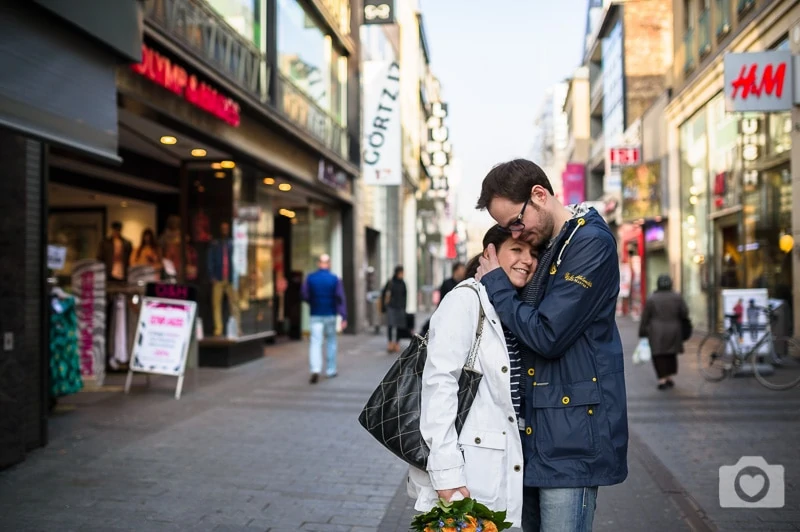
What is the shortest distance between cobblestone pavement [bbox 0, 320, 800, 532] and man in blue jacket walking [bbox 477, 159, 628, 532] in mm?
2598

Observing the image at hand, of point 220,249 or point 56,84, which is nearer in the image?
point 56,84

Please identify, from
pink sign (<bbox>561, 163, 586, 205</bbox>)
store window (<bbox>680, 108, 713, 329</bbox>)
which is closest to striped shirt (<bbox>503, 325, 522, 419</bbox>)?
store window (<bbox>680, 108, 713, 329</bbox>)

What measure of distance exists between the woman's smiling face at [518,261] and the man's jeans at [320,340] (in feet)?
28.8

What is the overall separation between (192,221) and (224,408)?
5384mm

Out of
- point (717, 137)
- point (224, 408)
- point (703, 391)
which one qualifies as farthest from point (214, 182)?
point (717, 137)

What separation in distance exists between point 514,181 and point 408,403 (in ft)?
2.53

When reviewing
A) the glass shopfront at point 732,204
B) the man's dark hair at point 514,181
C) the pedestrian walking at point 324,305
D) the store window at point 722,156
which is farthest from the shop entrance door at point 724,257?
the man's dark hair at point 514,181

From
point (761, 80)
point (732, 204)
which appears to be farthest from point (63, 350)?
point (732, 204)

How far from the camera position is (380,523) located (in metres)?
4.81

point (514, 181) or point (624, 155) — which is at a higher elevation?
point (624, 155)

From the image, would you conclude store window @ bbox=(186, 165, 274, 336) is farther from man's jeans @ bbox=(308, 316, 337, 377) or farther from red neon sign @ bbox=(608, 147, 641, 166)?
red neon sign @ bbox=(608, 147, 641, 166)

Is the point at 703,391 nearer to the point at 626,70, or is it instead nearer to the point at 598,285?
the point at 598,285

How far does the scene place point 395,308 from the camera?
16500 mm

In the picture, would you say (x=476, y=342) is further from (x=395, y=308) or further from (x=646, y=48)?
(x=646, y=48)
